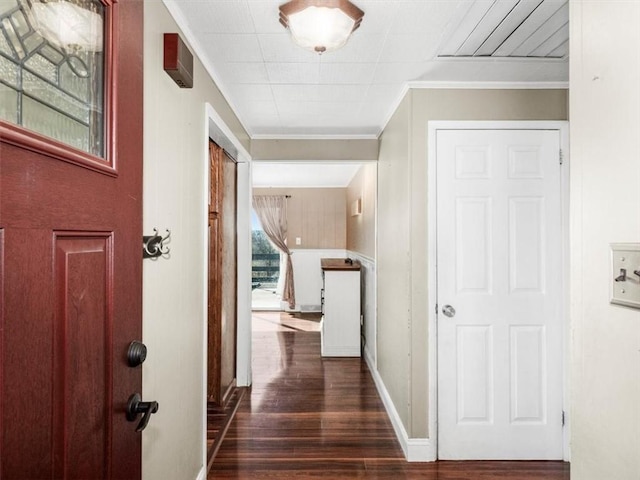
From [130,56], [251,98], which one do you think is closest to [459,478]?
[130,56]

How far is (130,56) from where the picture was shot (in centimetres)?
93

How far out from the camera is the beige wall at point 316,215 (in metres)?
7.11

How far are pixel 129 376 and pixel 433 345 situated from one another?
1834 millimetres

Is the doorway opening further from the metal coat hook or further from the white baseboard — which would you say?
the metal coat hook

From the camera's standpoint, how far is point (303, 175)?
5957 millimetres

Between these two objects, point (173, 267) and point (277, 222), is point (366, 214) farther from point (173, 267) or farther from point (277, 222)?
point (173, 267)

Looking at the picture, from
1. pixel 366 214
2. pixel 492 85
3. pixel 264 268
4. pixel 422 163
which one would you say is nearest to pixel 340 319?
pixel 366 214

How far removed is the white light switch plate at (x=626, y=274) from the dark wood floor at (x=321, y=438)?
1.79m

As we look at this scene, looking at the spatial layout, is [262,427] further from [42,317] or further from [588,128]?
[588,128]

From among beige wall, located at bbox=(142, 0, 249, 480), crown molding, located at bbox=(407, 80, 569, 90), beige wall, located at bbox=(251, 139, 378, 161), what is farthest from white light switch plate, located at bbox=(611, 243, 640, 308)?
beige wall, located at bbox=(251, 139, 378, 161)

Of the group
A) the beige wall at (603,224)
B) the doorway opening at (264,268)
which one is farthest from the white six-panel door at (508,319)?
the doorway opening at (264,268)

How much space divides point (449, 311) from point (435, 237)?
1.54 ft

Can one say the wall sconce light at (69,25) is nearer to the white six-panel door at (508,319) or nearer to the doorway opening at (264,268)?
the white six-panel door at (508,319)

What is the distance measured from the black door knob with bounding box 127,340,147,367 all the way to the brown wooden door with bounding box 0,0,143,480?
0.01m
